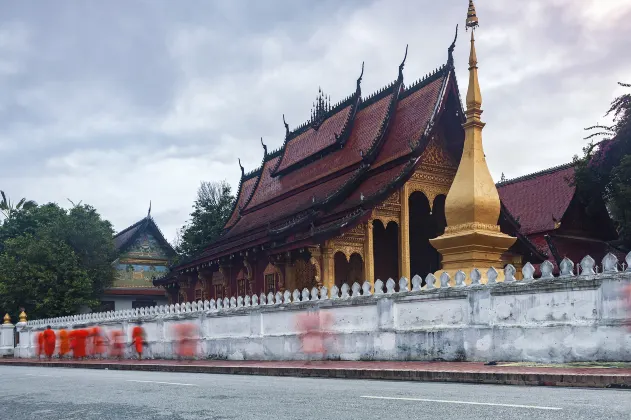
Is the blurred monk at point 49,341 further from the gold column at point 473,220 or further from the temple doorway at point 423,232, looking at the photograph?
the gold column at point 473,220

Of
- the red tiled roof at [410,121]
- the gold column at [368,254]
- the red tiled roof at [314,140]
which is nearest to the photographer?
the gold column at [368,254]

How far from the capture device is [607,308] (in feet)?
31.8

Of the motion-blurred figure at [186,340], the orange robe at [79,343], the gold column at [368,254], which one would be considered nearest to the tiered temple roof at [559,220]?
the gold column at [368,254]

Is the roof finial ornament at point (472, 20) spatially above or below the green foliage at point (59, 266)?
above

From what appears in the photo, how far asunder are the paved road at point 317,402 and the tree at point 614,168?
13.8 m

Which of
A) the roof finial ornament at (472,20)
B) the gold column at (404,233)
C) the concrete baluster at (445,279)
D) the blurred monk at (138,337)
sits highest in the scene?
the roof finial ornament at (472,20)

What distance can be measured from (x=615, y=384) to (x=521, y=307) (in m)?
2.74

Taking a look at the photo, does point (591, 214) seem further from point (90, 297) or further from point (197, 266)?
point (90, 297)

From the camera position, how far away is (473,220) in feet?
42.4

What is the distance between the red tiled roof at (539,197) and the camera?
25.5 metres

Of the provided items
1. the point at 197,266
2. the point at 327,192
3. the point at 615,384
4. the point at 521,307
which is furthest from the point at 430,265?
the point at 615,384

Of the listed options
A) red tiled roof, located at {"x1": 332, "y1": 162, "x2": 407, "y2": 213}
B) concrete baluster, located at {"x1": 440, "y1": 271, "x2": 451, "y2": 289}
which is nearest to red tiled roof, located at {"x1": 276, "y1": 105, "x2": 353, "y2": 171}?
red tiled roof, located at {"x1": 332, "y1": 162, "x2": 407, "y2": 213}

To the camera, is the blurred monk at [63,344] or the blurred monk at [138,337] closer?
the blurred monk at [138,337]

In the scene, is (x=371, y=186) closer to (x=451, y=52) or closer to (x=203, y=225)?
(x=451, y=52)
